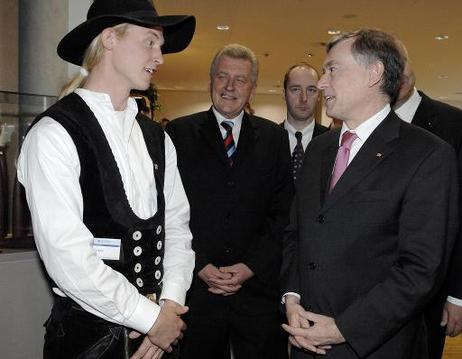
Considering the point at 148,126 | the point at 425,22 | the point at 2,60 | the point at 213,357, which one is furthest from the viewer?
the point at 425,22

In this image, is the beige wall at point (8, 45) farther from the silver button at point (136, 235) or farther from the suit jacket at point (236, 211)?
the silver button at point (136, 235)

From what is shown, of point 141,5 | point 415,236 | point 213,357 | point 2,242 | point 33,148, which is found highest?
point 141,5

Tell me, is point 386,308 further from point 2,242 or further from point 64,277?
point 2,242

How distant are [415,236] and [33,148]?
1.21 meters

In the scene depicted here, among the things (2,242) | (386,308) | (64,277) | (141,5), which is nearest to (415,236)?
(386,308)

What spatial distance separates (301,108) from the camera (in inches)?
117

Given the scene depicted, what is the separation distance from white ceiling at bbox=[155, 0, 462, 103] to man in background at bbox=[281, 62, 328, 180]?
14.6 feet

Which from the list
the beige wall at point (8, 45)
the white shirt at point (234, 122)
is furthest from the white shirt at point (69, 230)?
the beige wall at point (8, 45)

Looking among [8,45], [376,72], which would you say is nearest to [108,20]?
[376,72]

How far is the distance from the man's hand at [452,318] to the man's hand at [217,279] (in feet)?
3.13

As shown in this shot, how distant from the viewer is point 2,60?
3.85m

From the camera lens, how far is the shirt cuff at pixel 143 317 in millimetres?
1506

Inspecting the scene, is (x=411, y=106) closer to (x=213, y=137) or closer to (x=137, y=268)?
(x=213, y=137)

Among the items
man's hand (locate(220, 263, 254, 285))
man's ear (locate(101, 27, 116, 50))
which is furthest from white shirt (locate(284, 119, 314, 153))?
man's ear (locate(101, 27, 116, 50))
